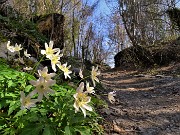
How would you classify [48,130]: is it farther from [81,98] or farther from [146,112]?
[146,112]

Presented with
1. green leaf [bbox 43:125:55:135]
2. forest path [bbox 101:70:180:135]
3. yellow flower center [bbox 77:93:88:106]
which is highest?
yellow flower center [bbox 77:93:88:106]

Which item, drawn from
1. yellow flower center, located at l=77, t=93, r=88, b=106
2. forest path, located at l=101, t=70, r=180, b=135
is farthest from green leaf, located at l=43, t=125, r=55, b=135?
forest path, located at l=101, t=70, r=180, b=135

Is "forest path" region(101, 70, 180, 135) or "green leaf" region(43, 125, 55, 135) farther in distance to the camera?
"forest path" region(101, 70, 180, 135)

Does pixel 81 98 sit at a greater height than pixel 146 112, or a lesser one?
greater

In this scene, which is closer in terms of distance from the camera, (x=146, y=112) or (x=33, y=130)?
(x=33, y=130)

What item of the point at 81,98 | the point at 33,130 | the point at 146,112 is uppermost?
the point at 81,98

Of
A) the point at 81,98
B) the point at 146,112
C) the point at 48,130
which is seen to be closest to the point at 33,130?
the point at 48,130

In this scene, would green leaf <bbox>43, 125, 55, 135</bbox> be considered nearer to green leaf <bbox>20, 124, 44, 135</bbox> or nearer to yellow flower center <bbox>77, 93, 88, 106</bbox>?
green leaf <bbox>20, 124, 44, 135</bbox>

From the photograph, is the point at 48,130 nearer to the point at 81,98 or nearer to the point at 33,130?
the point at 33,130

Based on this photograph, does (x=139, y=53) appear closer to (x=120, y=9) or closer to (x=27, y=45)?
(x=120, y=9)

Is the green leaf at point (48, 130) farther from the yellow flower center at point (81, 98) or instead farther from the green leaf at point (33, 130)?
the yellow flower center at point (81, 98)

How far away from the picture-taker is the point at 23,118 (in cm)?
217

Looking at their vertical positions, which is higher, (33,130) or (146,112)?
(33,130)

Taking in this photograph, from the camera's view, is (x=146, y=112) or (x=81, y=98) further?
(x=146, y=112)
